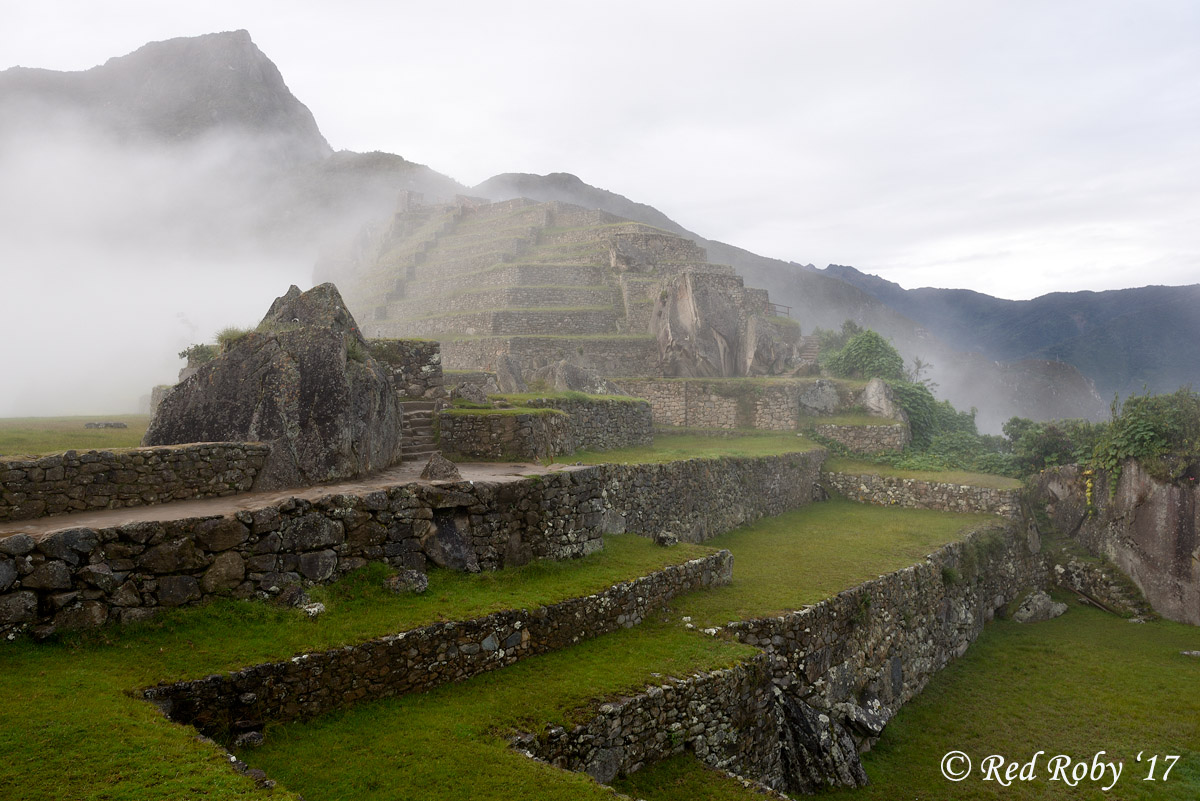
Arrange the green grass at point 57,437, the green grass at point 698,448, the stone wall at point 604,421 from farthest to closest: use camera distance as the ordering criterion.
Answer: the stone wall at point 604,421 < the green grass at point 698,448 < the green grass at point 57,437

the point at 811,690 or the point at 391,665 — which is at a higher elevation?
the point at 391,665

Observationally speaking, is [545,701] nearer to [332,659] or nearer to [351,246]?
[332,659]

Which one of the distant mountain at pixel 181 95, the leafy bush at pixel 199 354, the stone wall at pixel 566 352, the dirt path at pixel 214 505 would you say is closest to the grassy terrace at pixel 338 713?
the dirt path at pixel 214 505

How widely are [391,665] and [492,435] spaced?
5.91 meters

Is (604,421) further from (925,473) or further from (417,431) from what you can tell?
(925,473)

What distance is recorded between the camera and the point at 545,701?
23.9 ft

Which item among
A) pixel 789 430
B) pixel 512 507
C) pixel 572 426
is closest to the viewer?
pixel 512 507

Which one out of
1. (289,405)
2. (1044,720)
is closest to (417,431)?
(289,405)

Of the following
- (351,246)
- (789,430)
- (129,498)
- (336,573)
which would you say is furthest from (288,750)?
(351,246)

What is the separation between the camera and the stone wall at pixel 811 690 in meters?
7.46

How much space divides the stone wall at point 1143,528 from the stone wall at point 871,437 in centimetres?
480

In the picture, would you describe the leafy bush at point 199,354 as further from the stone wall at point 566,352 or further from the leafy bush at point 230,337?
the stone wall at point 566,352

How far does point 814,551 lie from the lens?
1512 cm

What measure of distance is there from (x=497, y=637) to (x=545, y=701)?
0.95 meters
